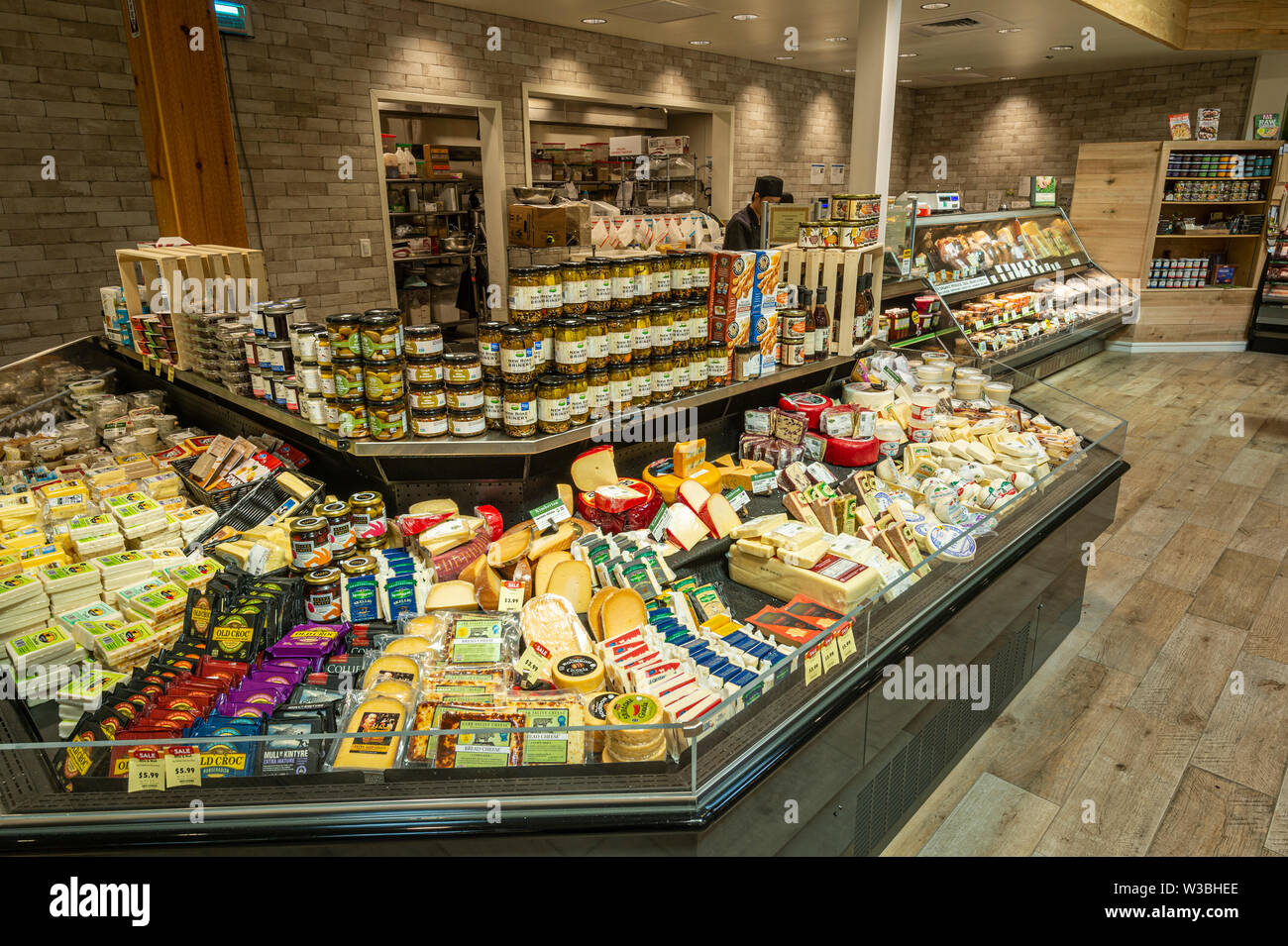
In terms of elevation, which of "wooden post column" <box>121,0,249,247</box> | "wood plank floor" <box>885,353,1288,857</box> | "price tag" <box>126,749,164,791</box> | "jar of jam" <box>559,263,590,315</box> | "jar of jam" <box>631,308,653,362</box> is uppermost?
"wooden post column" <box>121,0,249,247</box>

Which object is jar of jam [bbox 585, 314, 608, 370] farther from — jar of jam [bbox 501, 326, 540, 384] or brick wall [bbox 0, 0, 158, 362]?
brick wall [bbox 0, 0, 158, 362]

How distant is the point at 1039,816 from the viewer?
2555 mm

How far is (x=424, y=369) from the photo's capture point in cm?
Answer: 233

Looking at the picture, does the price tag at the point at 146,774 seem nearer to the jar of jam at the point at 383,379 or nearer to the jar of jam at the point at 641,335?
the jar of jam at the point at 383,379

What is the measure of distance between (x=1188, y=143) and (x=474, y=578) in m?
10.3

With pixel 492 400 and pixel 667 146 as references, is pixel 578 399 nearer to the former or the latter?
pixel 492 400

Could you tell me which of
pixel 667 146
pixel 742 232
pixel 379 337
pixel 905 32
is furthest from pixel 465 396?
pixel 905 32

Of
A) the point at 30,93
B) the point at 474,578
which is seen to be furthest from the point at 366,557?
the point at 30,93

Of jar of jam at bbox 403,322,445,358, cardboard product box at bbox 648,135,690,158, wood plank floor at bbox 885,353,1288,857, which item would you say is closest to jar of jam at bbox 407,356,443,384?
jar of jam at bbox 403,322,445,358

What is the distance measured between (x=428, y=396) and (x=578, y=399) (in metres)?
0.47

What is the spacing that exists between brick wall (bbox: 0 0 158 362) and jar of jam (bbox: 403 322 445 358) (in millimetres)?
4809

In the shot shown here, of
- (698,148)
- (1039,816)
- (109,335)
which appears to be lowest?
(1039,816)

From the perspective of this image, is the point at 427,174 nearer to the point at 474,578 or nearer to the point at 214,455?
the point at 214,455

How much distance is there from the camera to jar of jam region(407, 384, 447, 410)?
2.36m
